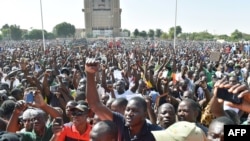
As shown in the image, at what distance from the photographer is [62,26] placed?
78.9 m

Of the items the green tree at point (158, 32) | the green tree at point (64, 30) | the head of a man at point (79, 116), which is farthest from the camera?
the green tree at point (64, 30)

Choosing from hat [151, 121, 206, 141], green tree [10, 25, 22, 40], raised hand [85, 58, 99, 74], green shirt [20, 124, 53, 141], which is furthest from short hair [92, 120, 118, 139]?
green tree [10, 25, 22, 40]

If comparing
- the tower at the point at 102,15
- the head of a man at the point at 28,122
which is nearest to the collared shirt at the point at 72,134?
the head of a man at the point at 28,122

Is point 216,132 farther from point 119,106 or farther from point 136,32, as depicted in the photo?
point 136,32

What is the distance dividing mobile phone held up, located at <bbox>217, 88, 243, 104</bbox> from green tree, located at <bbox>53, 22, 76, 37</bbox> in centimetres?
7731

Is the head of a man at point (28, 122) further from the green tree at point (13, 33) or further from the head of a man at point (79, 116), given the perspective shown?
the green tree at point (13, 33)

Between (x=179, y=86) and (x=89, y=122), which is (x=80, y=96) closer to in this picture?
(x=89, y=122)

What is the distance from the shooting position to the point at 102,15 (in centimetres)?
8106

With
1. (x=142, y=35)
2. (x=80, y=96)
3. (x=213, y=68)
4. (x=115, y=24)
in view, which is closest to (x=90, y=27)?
(x=115, y=24)

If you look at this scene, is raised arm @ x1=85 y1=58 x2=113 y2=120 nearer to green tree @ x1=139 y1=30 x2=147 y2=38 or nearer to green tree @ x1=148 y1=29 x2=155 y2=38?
green tree @ x1=139 y1=30 x2=147 y2=38

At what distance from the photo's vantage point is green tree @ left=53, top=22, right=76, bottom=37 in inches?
3103

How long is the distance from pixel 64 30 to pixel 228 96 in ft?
257

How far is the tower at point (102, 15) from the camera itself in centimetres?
7944

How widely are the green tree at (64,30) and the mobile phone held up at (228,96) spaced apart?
254 ft
